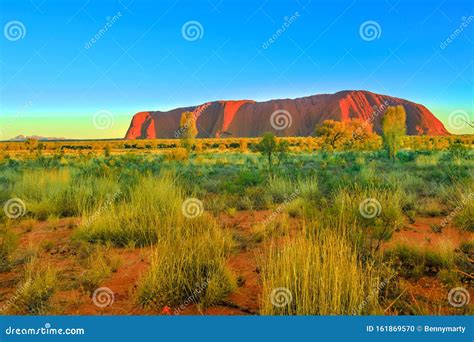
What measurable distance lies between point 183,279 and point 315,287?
1.38 meters

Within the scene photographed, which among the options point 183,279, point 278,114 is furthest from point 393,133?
Answer: point 278,114

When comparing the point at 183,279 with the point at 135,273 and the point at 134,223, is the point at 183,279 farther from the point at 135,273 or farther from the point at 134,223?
the point at 134,223

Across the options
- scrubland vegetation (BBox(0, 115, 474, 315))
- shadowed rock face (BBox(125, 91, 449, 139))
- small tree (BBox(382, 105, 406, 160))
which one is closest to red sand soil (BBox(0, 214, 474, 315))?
scrubland vegetation (BBox(0, 115, 474, 315))

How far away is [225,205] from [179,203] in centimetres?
204

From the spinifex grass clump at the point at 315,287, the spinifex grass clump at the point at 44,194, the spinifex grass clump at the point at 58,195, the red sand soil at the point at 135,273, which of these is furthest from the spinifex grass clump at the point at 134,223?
the spinifex grass clump at the point at 315,287

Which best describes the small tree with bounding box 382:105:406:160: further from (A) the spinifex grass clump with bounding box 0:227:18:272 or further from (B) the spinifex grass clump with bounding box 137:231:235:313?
(A) the spinifex grass clump with bounding box 0:227:18:272

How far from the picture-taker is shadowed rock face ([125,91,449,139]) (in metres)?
133

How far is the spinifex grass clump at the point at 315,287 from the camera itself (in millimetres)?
3396

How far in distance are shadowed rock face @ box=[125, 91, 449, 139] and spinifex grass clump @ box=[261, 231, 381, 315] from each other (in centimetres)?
12503

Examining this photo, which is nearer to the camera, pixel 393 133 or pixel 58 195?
pixel 58 195

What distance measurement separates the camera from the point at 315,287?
136 inches

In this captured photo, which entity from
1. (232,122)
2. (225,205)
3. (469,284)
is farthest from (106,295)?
(232,122)

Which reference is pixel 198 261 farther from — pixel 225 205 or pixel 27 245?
pixel 225 205

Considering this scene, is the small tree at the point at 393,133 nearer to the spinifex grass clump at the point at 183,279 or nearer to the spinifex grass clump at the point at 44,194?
the spinifex grass clump at the point at 44,194
